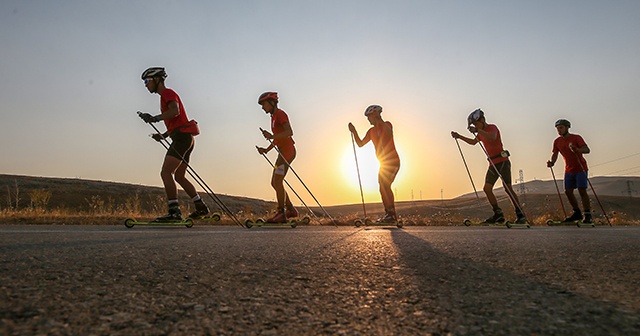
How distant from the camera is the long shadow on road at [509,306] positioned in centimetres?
159

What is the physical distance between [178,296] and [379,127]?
27.1ft

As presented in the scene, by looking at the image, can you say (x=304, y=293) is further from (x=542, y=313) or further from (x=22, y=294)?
(x=22, y=294)

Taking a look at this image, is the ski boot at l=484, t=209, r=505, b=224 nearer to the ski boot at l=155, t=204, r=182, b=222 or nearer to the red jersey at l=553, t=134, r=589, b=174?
the red jersey at l=553, t=134, r=589, b=174

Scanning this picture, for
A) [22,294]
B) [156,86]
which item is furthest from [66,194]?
[22,294]

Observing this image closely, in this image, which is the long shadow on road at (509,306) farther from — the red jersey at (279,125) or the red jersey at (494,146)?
the red jersey at (494,146)

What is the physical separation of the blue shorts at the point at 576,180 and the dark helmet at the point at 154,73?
8941 mm

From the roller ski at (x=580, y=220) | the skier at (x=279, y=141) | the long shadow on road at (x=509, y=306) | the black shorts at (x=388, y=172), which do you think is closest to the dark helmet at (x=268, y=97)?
the skier at (x=279, y=141)

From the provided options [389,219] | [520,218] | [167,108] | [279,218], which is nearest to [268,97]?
[167,108]

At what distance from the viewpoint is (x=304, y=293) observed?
83.2 inches

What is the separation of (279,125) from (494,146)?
4.63m

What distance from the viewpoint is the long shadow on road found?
5.22ft

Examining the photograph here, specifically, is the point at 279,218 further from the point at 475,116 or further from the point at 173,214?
the point at 475,116

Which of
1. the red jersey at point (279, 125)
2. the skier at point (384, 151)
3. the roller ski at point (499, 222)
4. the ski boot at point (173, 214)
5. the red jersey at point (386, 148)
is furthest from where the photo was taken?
the roller ski at point (499, 222)

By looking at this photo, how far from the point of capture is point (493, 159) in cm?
1052
